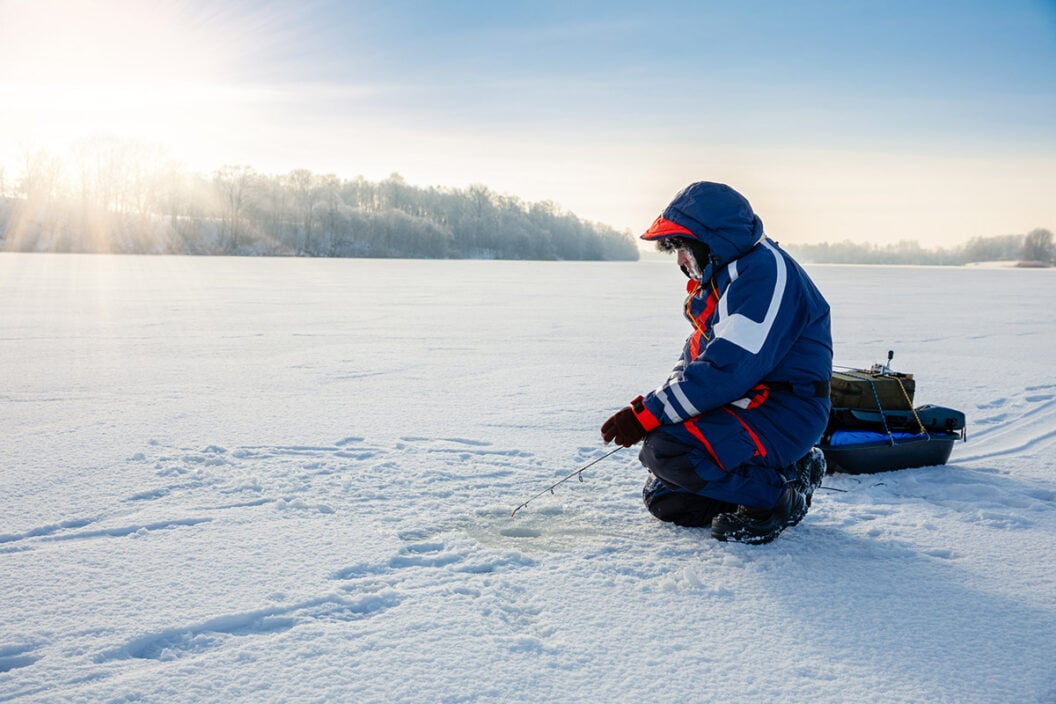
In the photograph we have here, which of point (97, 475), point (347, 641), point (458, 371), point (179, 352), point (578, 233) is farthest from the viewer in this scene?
point (578, 233)

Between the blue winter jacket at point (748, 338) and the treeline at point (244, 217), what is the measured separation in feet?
208

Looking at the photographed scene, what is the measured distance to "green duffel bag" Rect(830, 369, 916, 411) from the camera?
3.54 meters

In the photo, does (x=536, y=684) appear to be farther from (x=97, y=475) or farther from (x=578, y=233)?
(x=578, y=233)

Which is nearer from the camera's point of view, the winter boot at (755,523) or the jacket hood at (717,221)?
the jacket hood at (717,221)

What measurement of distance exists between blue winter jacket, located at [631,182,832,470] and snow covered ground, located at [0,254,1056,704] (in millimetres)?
440

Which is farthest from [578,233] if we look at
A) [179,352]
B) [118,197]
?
[179,352]

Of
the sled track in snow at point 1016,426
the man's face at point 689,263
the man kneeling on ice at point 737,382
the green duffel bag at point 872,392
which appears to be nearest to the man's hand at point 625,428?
the man kneeling on ice at point 737,382

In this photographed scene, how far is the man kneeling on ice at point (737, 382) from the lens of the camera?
2275mm

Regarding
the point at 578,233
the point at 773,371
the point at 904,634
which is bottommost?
the point at 904,634

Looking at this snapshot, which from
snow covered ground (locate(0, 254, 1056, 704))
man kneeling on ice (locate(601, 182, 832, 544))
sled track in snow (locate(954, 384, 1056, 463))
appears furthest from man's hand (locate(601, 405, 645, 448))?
sled track in snow (locate(954, 384, 1056, 463))

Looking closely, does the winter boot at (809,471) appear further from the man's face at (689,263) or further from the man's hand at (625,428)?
the man's face at (689,263)

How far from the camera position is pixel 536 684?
1616 millimetres

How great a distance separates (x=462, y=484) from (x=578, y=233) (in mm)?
101700

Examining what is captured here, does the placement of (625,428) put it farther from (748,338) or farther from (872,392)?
(872,392)
